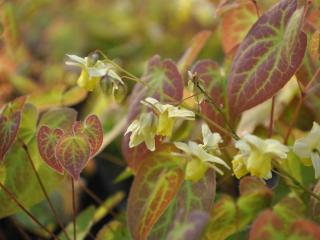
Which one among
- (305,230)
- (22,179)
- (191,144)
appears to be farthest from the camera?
(22,179)

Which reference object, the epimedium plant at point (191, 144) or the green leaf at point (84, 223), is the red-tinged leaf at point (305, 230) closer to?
the epimedium plant at point (191, 144)

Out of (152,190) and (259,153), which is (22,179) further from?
(259,153)

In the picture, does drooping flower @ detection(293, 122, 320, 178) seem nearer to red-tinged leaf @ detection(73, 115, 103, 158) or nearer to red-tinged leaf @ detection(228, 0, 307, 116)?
red-tinged leaf @ detection(228, 0, 307, 116)

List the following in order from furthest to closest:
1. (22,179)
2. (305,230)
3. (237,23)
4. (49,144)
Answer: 1. (237,23)
2. (22,179)
3. (49,144)
4. (305,230)

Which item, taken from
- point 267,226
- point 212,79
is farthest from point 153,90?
point 267,226

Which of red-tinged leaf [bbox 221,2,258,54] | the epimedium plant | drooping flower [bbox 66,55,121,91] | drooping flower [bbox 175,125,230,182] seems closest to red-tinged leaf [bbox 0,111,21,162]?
the epimedium plant
